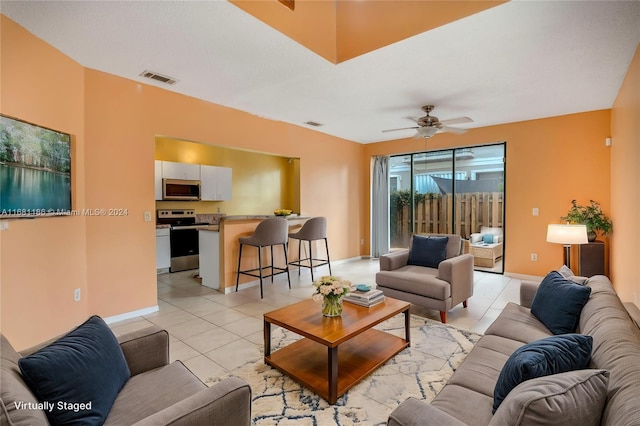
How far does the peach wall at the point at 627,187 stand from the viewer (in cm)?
276

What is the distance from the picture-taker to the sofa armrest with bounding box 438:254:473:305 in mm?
3242

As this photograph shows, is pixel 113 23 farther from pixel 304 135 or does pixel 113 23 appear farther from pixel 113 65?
pixel 304 135

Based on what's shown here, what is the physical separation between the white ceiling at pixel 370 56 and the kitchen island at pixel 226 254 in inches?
67.5

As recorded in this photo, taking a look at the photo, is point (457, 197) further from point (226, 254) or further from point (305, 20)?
point (305, 20)

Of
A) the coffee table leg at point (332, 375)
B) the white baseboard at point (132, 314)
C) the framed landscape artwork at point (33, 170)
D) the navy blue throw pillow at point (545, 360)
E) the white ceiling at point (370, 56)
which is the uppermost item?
the white ceiling at point (370, 56)

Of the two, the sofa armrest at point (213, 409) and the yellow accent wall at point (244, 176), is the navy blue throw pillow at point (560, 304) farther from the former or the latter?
the yellow accent wall at point (244, 176)

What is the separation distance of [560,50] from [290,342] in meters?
3.57

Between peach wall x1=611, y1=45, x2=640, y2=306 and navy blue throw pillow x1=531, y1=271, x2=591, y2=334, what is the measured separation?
123 cm

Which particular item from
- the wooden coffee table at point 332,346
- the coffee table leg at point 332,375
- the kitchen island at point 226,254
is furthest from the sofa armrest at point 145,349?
the kitchen island at point 226,254

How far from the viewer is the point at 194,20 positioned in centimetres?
234

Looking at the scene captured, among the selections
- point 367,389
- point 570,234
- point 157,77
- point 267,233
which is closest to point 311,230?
point 267,233

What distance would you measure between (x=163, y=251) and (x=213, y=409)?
5.02 meters

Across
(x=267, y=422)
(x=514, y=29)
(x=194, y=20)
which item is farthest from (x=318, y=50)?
(x=267, y=422)

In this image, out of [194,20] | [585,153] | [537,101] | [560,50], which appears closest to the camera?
[194,20]
